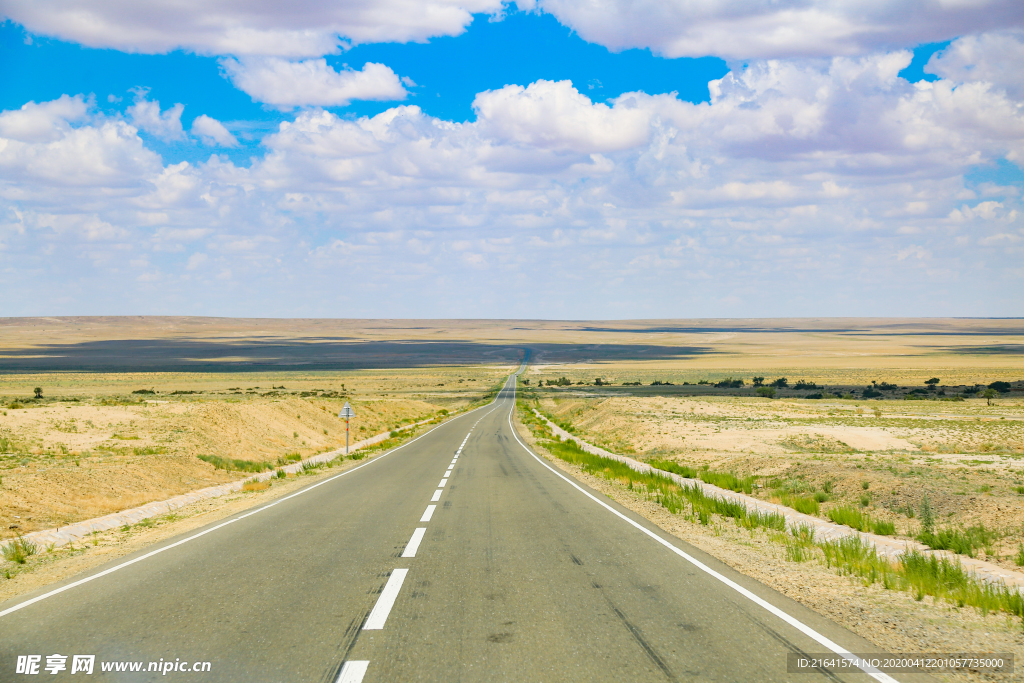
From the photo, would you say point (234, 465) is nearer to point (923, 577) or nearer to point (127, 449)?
point (127, 449)

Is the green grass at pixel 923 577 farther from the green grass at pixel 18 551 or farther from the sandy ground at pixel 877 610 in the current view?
the green grass at pixel 18 551

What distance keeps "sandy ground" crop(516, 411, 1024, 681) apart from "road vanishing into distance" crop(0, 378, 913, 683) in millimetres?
311

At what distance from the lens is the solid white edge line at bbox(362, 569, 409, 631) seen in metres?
6.68

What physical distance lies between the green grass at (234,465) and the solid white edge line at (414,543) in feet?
51.4

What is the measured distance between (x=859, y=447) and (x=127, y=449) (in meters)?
31.2

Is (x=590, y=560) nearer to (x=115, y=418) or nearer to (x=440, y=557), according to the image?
(x=440, y=557)

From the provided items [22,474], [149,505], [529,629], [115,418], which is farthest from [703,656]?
[115,418]

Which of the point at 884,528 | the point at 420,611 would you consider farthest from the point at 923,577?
the point at 420,611

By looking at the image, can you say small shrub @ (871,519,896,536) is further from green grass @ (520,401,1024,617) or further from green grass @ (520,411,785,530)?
green grass @ (520,411,785,530)

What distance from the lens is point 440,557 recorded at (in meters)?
9.51

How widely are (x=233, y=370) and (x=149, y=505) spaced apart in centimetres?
13212

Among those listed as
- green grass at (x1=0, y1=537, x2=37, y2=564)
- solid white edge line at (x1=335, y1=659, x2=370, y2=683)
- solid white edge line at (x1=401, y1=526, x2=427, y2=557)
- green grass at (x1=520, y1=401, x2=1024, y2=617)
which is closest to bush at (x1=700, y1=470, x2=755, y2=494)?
green grass at (x1=520, y1=401, x2=1024, y2=617)

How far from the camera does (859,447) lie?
31.8 metres

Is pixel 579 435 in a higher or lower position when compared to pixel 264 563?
lower
